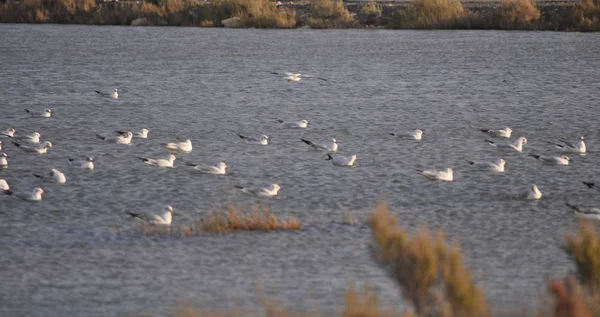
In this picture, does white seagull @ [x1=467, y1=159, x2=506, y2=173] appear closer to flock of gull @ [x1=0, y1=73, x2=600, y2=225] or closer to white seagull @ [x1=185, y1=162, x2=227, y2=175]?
flock of gull @ [x1=0, y1=73, x2=600, y2=225]

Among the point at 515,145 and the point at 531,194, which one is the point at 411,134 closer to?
→ the point at 515,145

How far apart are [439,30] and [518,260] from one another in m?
41.0

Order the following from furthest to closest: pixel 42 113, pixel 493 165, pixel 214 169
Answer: pixel 42 113, pixel 493 165, pixel 214 169

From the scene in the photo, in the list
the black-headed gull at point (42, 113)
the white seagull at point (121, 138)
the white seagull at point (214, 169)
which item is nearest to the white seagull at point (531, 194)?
the white seagull at point (214, 169)

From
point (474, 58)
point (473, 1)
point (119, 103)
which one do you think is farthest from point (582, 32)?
point (119, 103)

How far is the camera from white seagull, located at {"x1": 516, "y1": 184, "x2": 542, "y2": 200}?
15.4m

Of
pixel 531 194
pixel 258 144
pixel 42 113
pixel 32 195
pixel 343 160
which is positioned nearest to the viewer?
pixel 32 195

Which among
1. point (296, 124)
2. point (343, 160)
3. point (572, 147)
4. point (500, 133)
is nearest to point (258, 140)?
point (296, 124)

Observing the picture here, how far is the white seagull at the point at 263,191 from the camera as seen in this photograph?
50.8 ft

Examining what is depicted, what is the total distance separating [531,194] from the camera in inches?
608

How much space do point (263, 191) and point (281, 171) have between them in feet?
8.24

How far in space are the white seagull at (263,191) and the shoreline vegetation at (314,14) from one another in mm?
35522

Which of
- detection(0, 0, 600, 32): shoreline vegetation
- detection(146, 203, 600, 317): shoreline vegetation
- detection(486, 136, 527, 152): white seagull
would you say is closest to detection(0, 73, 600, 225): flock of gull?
detection(486, 136, 527, 152): white seagull

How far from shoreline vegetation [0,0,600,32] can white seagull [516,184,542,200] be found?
3447 centimetres
